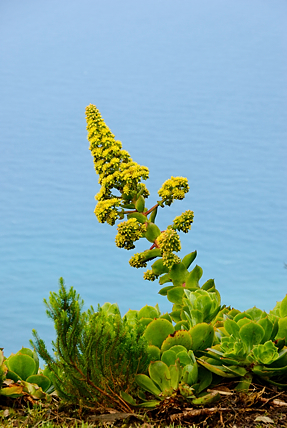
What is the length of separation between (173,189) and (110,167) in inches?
19.9

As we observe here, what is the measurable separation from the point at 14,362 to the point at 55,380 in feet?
1.38

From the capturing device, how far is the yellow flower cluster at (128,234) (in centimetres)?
319

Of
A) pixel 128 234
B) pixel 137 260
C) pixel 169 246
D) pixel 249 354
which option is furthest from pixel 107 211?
pixel 249 354

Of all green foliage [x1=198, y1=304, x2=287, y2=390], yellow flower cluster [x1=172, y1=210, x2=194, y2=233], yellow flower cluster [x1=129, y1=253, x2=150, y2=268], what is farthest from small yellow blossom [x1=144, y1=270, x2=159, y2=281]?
green foliage [x1=198, y1=304, x2=287, y2=390]

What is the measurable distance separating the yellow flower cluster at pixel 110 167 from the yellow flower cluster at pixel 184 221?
38 cm

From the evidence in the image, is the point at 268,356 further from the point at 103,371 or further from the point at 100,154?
the point at 100,154

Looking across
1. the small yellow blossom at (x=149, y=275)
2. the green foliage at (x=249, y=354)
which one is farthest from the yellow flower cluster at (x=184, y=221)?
the green foliage at (x=249, y=354)

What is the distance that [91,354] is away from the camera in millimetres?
2156

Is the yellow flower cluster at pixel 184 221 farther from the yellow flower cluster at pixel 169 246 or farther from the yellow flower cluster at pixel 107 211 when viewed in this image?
the yellow flower cluster at pixel 107 211

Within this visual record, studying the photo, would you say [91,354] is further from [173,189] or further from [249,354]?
[173,189]

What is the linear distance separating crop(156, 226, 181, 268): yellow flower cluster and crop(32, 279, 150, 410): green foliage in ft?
2.85

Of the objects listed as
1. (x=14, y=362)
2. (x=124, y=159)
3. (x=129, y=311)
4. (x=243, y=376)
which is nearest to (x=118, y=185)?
(x=124, y=159)

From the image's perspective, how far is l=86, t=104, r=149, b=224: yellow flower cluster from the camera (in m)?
3.31

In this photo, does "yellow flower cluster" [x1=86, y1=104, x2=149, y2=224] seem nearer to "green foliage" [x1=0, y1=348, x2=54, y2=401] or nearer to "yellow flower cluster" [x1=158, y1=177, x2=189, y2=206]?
"yellow flower cluster" [x1=158, y1=177, x2=189, y2=206]
